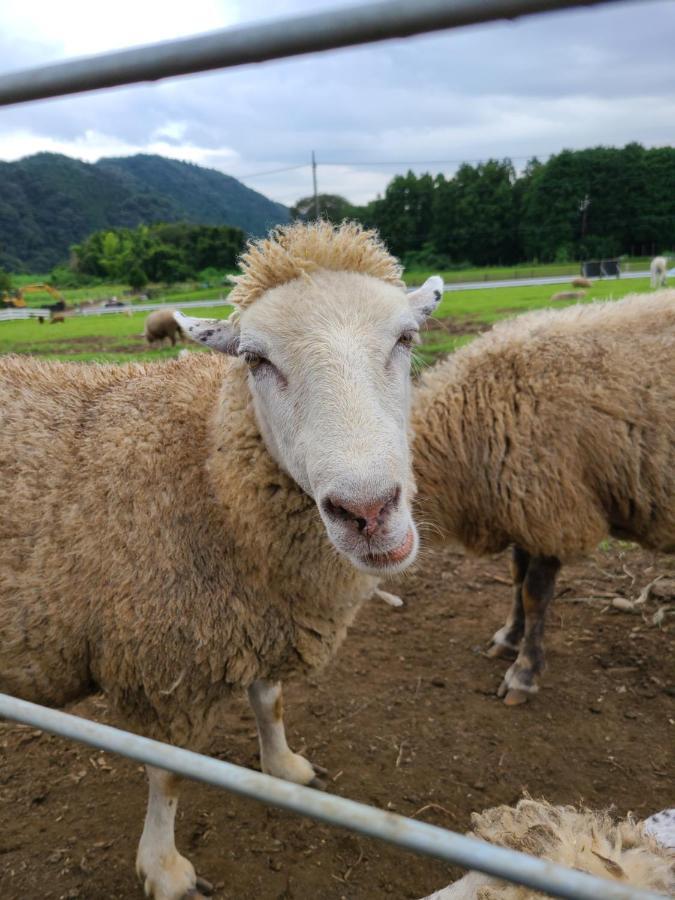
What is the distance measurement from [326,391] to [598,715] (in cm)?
275

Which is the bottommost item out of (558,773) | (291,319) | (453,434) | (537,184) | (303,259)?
(558,773)

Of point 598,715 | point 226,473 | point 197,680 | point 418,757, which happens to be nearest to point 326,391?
point 226,473

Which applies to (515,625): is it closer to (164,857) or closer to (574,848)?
(164,857)

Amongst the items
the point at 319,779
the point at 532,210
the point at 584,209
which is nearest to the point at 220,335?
the point at 319,779

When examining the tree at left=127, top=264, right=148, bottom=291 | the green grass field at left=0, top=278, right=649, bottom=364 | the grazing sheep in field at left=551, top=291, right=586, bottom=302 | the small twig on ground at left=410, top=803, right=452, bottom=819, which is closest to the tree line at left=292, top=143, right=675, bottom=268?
the green grass field at left=0, top=278, right=649, bottom=364

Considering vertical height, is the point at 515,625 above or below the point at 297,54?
below

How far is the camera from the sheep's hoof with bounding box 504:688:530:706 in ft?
12.1

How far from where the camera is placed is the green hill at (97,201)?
250ft

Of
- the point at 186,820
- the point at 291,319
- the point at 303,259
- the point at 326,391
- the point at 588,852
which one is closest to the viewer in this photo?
the point at 588,852

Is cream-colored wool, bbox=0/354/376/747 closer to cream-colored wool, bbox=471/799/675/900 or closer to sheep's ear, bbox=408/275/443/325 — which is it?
sheep's ear, bbox=408/275/443/325

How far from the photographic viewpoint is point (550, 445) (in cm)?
356

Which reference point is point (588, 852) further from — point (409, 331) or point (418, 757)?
point (418, 757)

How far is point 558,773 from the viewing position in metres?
3.23

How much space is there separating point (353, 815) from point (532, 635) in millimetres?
3279
